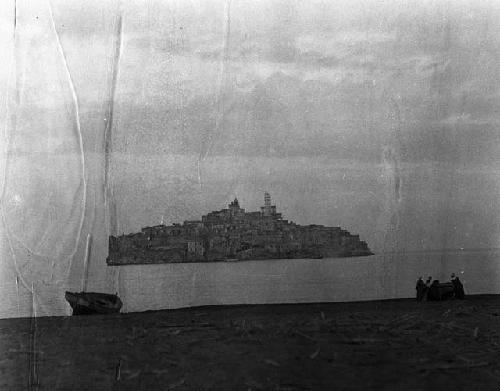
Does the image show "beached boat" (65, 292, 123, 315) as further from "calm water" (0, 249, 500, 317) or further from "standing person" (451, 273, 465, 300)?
"standing person" (451, 273, 465, 300)

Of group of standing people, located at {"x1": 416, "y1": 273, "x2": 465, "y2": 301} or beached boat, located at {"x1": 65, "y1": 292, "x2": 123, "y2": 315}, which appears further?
group of standing people, located at {"x1": 416, "y1": 273, "x2": 465, "y2": 301}

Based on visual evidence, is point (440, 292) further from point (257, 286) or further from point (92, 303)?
point (257, 286)

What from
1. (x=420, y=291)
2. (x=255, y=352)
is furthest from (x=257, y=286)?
(x=255, y=352)

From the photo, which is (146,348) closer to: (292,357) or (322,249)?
(292,357)

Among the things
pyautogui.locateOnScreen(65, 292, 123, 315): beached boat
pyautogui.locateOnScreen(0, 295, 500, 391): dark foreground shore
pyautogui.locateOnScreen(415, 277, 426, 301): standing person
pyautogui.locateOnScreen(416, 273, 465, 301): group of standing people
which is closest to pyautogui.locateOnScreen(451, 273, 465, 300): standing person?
pyautogui.locateOnScreen(416, 273, 465, 301): group of standing people

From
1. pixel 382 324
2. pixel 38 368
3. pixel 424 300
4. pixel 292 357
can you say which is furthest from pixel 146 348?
pixel 424 300

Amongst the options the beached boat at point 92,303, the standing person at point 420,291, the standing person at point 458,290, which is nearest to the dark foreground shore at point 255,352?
the beached boat at point 92,303

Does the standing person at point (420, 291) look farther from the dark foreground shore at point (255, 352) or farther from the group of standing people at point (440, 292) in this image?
the dark foreground shore at point (255, 352)
